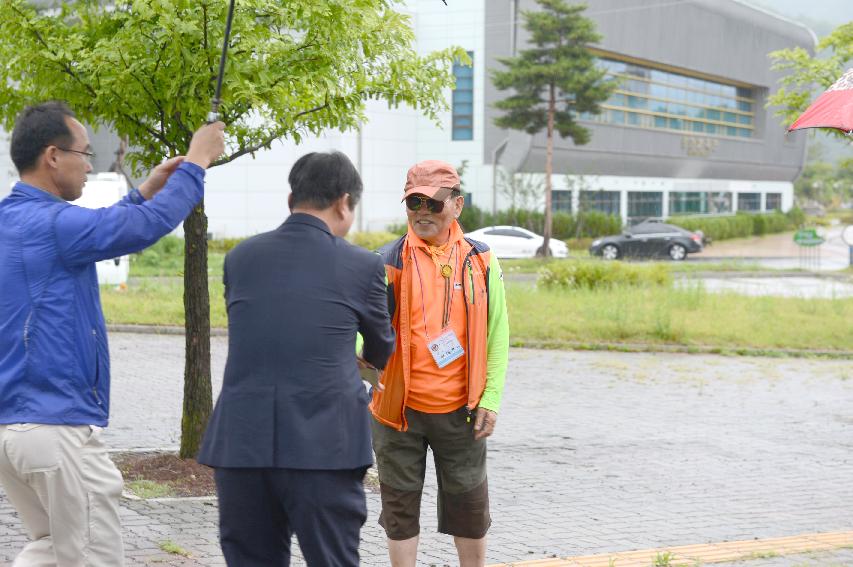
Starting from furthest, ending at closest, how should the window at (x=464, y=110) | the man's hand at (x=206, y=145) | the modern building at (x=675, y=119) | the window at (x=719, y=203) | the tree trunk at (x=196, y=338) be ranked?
the window at (x=719, y=203)
the modern building at (x=675, y=119)
the window at (x=464, y=110)
the tree trunk at (x=196, y=338)
the man's hand at (x=206, y=145)

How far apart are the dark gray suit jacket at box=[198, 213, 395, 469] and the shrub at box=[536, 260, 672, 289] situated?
1841 centimetres

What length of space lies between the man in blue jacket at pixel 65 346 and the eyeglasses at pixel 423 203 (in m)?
1.12

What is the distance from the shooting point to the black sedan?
44750mm

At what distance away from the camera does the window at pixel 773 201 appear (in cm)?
8138

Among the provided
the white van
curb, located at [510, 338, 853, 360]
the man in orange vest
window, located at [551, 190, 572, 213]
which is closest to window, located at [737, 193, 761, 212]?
window, located at [551, 190, 572, 213]

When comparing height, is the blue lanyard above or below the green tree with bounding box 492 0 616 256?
below

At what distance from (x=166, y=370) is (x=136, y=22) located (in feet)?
23.2

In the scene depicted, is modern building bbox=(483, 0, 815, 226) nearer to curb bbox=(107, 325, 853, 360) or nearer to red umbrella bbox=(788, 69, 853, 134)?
curb bbox=(107, 325, 853, 360)

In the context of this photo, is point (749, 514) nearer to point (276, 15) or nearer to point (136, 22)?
point (276, 15)

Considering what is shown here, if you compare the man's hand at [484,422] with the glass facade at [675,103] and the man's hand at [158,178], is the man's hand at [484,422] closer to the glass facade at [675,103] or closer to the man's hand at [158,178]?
the man's hand at [158,178]

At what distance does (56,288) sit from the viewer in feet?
11.4

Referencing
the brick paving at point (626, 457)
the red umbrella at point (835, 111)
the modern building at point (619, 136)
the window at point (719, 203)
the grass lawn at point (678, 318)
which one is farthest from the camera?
the window at point (719, 203)

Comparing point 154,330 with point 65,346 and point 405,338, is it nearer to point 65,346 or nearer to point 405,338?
point 405,338

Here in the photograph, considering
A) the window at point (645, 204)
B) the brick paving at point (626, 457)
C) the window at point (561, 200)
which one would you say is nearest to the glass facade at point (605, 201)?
the window at point (561, 200)
